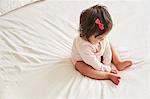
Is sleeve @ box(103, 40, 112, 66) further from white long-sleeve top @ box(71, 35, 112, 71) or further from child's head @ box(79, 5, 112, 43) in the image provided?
child's head @ box(79, 5, 112, 43)

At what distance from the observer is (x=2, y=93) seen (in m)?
1.17

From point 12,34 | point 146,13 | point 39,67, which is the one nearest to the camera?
point 39,67

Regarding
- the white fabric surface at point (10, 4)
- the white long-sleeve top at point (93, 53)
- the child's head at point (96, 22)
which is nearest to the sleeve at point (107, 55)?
the white long-sleeve top at point (93, 53)

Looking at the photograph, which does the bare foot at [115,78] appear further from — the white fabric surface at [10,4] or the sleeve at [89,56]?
the white fabric surface at [10,4]

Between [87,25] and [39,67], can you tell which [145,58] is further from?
[39,67]

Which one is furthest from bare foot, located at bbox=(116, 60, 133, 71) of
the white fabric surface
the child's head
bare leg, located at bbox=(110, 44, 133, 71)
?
the white fabric surface

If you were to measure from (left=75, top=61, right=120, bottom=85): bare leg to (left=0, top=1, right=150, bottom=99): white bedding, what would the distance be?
0.02 metres

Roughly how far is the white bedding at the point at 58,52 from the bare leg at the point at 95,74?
0.7 inches

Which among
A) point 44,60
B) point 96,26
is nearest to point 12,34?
point 44,60

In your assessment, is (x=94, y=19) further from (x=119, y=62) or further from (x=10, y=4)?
(x=10, y=4)

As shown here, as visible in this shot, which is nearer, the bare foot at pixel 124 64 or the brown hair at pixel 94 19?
the brown hair at pixel 94 19

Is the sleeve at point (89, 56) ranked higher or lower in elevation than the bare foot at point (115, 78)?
higher

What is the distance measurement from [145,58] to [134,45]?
11 cm

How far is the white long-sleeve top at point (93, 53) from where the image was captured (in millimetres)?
1225
